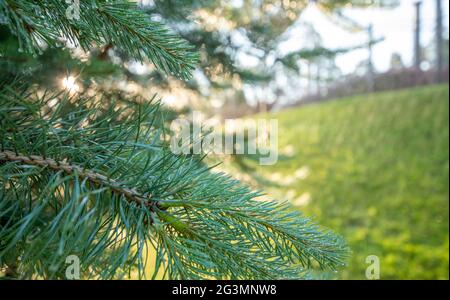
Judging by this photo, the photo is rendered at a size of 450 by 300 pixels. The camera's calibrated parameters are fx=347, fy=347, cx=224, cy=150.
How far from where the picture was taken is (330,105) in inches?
210

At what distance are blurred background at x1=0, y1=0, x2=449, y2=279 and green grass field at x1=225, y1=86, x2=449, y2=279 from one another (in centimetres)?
1

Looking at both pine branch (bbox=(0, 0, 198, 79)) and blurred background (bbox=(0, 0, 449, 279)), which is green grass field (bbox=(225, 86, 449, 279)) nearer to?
blurred background (bbox=(0, 0, 449, 279))

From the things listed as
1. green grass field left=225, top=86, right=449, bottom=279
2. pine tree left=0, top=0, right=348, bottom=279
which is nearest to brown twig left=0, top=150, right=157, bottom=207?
pine tree left=0, top=0, right=348, bottom=279

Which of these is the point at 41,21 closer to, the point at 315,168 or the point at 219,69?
the point at 219,69

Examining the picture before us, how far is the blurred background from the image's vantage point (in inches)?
36.9

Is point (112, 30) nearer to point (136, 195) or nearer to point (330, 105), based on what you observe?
point (136, 195)

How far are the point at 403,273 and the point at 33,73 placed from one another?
2684mm

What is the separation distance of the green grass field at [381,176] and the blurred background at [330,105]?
0.01 m

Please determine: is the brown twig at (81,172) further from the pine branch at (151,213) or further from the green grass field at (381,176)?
the green grass field at (381,176)

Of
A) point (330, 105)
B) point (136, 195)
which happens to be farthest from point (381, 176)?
point (136, 195)

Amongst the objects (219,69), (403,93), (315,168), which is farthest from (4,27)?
(403,93)

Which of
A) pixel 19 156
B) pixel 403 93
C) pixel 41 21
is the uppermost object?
pixel 403 93

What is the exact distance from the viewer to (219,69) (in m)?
A: 1.10
